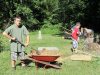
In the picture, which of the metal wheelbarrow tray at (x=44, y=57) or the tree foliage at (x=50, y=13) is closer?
the metal wheelbarrow tray at (x=44, y=57)

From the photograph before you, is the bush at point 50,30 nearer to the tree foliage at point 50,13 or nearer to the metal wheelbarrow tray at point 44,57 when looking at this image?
the tree foliage at point 50,13

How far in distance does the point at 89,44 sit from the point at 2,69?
4999mm

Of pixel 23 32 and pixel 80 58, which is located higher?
pixel 23 32

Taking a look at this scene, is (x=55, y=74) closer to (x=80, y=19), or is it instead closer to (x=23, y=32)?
(x=23, y=32)

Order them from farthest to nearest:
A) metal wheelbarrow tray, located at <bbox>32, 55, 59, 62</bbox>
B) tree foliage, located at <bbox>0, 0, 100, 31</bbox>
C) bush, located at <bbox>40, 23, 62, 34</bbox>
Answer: bush, located at <bbox>40, 23, 62, 34</bbox> → tree foliage, located at <bbox>0, 0, 100, 31</bbox> → metal wheelbarrow tray, located at <bbox>32, 55, 59, 62</bbox>

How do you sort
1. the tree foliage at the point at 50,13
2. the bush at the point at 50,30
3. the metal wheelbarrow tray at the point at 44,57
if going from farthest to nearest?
the bush at the point at 50,30 < the tree foliage at the point at 50,13 < the metal wheelbarrow tray at the point at 44,57

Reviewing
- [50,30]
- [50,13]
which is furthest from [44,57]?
[50,13]

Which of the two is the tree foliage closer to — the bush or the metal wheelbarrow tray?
the bush

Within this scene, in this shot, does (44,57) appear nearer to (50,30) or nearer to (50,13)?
(50,30)

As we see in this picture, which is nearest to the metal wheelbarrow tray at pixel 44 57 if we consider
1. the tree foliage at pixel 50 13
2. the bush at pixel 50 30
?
the tree foliage at pixel 50 13

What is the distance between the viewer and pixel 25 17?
2725 centimetres

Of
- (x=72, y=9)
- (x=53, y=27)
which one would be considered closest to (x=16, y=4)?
(x=53, y=27)

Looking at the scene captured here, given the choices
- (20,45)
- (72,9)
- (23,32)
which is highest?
(72,9)

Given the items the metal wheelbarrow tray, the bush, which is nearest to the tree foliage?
the bush
